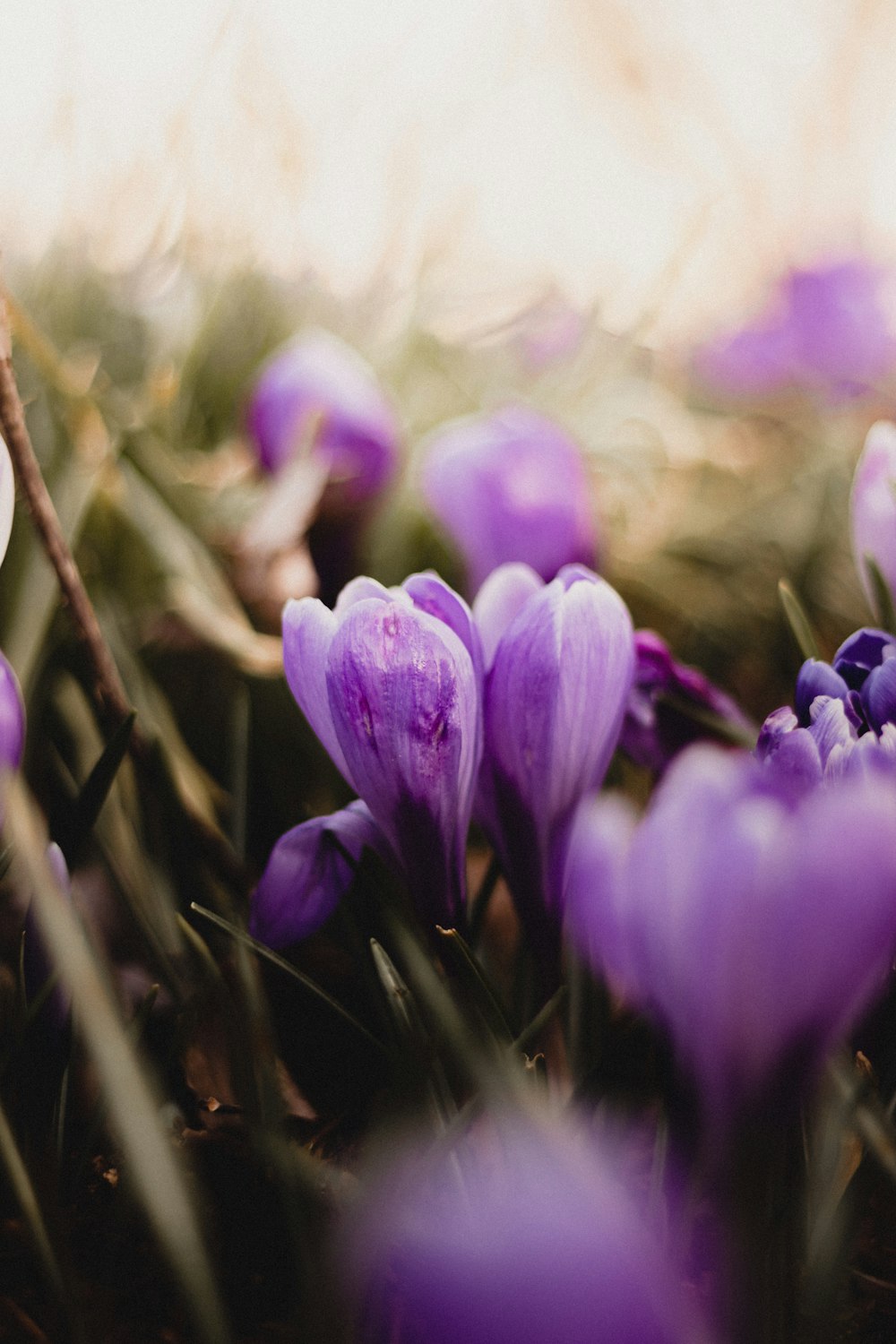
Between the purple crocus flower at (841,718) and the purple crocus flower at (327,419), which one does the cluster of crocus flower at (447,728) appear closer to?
the purple crocus flower at (841,718)

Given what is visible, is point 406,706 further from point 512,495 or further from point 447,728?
point 512,495

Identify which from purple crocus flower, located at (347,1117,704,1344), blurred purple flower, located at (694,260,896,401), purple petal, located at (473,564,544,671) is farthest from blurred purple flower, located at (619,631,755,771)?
blurred purple flower, located at (694,260,896,401)

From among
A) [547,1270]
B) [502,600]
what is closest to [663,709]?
[502,600]

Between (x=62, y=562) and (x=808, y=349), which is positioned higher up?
(x=62, y=562)

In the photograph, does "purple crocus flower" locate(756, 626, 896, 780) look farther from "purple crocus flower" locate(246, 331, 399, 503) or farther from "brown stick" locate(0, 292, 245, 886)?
"purple crocus flower" locate(246, 331, 399, 503)

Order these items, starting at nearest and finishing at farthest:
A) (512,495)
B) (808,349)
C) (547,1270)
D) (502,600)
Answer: (547,1270)
(502,600)
(512,495)
(808,349)

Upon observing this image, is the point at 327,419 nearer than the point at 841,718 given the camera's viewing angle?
No
